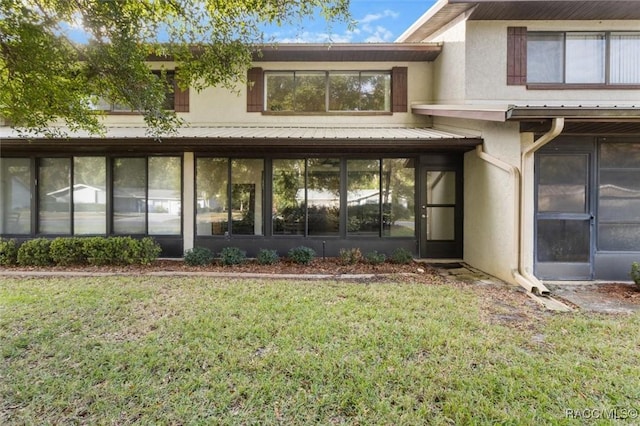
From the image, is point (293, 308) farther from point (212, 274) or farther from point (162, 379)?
point (212, 274)

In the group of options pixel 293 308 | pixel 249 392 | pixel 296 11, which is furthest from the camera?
pixel 296 11

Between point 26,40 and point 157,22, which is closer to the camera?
point 26,40

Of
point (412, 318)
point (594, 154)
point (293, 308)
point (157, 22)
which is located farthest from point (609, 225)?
point (157, 22)

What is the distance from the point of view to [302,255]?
777 cm

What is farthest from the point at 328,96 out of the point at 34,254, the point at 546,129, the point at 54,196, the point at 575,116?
the point at 34,254

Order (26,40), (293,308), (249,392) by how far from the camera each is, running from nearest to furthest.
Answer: (249,392)
(26,40)
(293,308)

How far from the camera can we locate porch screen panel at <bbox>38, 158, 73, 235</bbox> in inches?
342

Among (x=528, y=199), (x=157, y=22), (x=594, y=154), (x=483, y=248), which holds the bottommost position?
(x=483, y=248)

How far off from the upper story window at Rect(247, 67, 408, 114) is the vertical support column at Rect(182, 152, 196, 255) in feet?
8.78

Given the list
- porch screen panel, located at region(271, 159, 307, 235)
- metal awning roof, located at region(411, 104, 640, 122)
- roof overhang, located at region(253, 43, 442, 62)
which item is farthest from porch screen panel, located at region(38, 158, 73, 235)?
metal awning roof, located at region(411, 104, 640, 122)

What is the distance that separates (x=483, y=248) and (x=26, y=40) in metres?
8.84

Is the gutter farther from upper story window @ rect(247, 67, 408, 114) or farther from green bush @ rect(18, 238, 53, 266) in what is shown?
green bush @ rect(18, 238, 53, 266)

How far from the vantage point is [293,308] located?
486 cm

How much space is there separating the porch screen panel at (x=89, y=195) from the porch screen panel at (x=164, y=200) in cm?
126
